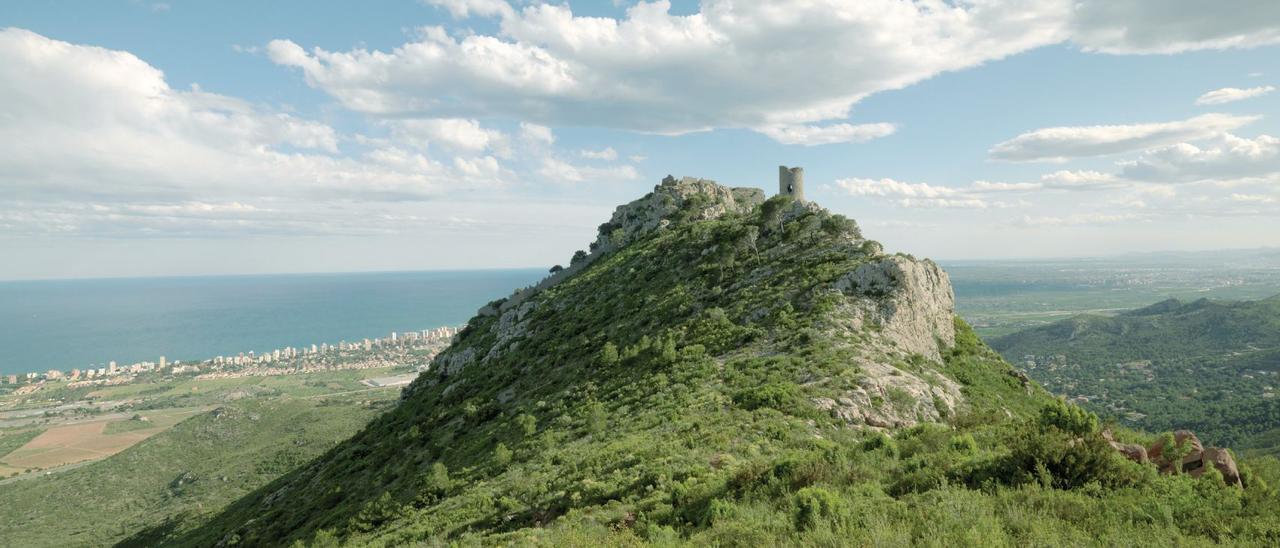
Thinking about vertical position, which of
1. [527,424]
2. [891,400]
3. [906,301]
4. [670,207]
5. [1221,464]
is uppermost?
[670,207]

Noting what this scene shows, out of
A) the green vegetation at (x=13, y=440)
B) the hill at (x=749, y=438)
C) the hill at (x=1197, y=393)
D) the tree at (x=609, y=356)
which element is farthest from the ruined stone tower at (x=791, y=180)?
the green vegetation at (x=13, y=440)

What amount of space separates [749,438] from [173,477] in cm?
15001

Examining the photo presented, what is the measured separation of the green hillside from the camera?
90.9 metres

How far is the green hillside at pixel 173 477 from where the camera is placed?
9088 cm

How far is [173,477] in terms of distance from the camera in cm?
11775

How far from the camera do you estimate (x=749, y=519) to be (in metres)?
12.3

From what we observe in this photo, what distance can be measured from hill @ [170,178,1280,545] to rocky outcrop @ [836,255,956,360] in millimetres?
178

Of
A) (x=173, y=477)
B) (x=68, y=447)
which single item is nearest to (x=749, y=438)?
(x=173, y=477)

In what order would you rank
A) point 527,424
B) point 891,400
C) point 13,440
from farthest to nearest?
1. point 13,440
2. point 527,424
3. point 891,400

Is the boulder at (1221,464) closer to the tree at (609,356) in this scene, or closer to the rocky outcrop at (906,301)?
the rocky outcrop at (906,301)

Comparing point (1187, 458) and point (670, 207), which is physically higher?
point (670, 207)

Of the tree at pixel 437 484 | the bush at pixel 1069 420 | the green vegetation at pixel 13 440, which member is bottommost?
the green vegetation at pixel 13 440

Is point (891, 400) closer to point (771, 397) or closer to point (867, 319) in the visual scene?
point (771, 397)

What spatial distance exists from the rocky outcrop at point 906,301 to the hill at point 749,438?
0.18 m
